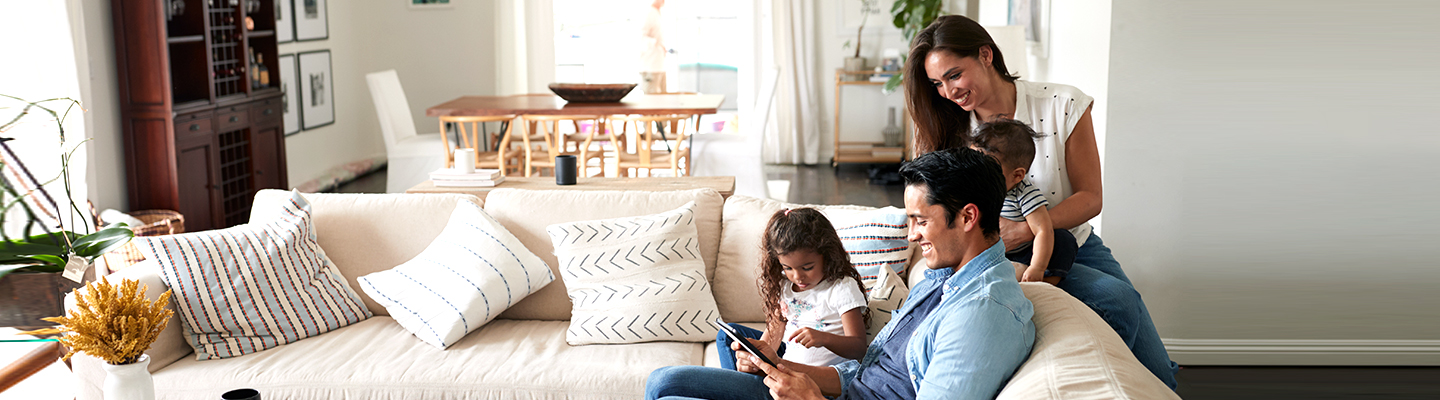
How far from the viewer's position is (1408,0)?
108 inches

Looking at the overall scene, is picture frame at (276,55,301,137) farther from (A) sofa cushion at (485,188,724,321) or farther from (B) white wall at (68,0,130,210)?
(A) sofa cushion at (485,188,724,321)

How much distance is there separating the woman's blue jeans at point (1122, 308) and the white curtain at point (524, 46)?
19.6ft

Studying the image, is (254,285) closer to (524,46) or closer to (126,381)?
(126,381)

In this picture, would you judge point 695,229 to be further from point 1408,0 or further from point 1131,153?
point 1408,0

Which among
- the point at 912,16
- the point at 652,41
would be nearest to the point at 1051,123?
the point at 912,16

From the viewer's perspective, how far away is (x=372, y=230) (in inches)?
112

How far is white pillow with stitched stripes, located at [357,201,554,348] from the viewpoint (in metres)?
2.57

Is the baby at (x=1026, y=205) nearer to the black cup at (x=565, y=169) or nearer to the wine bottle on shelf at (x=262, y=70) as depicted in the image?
the black cup at (x=565, y=169)

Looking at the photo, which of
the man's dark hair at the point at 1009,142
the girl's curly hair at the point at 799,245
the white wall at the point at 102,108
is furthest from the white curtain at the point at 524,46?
the man's dark hair at the point at 1009,142

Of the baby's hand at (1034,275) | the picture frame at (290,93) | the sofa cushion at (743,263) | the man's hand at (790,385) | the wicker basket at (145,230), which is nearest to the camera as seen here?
the man's hand at (790,385)

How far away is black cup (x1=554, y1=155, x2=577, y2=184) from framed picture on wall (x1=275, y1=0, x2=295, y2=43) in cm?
345

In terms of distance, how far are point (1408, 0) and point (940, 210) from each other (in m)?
2.13

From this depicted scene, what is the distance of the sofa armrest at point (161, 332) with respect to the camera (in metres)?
2.40

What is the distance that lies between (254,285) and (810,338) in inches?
61.2
